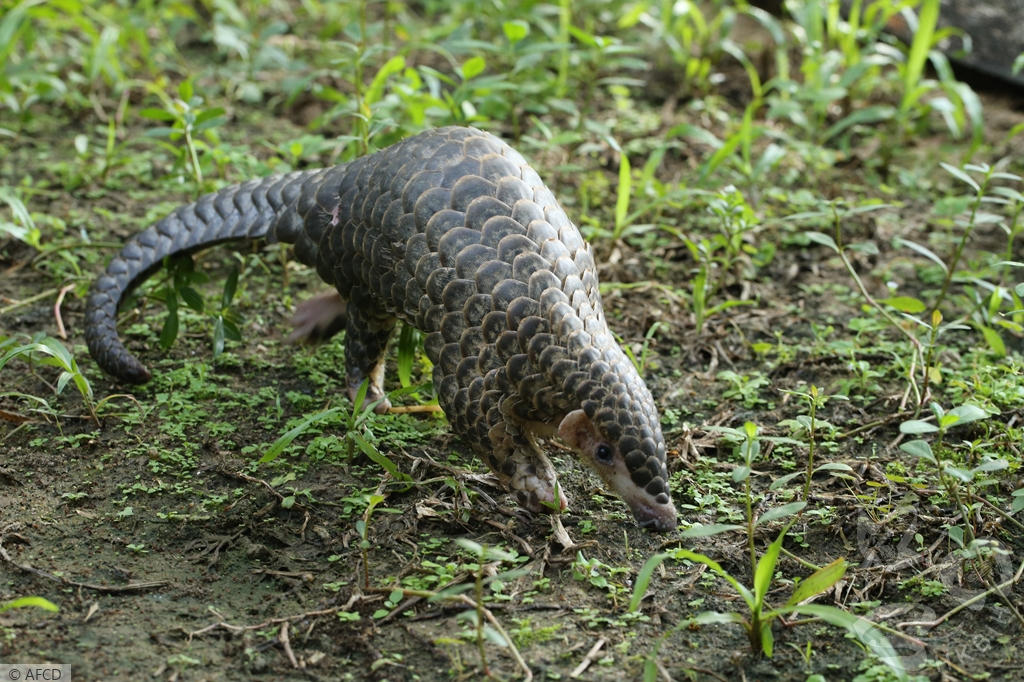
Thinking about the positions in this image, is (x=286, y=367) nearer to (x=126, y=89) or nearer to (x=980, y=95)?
(x=126, y=89)

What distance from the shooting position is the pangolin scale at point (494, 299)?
3.52 meters

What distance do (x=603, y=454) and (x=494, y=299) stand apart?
0.63m

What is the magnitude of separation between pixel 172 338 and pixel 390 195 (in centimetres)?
133

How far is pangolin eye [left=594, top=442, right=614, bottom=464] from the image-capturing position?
350cm

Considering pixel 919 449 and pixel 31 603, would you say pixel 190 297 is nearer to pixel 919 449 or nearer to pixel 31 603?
pixel 31 603

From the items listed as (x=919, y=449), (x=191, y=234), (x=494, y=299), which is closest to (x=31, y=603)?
(x=494, y=299)

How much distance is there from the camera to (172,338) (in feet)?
15.3

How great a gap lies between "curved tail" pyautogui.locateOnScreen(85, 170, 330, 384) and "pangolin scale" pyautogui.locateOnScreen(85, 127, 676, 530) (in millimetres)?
98

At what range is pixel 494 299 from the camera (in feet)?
12.0

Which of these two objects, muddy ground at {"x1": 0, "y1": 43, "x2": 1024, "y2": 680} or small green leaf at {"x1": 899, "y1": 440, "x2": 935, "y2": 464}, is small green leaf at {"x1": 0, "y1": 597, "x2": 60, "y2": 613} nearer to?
muddy ground at {"x1": 0, "y1": 43, "x2": 1024, "y2": 680}

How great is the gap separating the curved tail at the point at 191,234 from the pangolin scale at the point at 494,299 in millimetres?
98

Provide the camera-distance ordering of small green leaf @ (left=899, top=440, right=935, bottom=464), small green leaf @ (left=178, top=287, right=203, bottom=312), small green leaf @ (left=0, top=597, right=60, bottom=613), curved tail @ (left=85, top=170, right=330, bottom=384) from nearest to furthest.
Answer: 1. small green leaf @ (left=0, top=597, right=60, bottom=613)
2. small green leaf @ (left=899, top=440, right=935, bottom=464)
3. curved tail @ (left=85, top=170, right=330, bottom=384)
4. small green leaf @ (left=178, top=287, right=203, bottom=312)

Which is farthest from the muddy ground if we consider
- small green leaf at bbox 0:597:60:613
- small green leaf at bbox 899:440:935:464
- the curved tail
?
small green leaf at bbox 899:440:935:464

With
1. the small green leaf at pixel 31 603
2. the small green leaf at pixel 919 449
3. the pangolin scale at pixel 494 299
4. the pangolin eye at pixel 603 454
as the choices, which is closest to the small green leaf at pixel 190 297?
the pangolin scale at pixel 494 299
